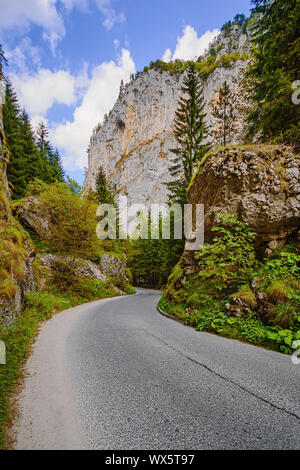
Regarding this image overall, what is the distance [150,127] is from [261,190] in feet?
282

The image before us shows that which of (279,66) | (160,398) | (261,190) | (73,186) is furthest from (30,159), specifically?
(160,398)

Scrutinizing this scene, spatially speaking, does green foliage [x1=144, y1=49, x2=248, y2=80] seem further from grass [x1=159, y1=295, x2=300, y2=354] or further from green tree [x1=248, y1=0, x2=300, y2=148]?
grass [x1=159, y1=295, x2=300, y2=354]

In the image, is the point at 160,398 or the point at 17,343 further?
the point at 17,343

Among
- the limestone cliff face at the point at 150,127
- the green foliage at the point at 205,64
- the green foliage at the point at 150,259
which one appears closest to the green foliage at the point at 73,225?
the green foliage at the point at 150,259

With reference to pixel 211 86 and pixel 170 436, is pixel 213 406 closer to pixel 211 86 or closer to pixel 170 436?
pixel 170 436

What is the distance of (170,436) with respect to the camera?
1.86 m

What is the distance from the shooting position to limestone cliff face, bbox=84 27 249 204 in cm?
7744

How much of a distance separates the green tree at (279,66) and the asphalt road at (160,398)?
8.50 metres

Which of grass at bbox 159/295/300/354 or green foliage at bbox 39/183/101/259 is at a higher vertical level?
green foliage at bbox 39/183/101/259

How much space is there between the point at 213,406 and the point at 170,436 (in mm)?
709

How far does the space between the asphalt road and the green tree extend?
8495 mm

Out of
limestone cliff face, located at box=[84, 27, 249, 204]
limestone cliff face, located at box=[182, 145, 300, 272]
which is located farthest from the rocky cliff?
limestone cliff face, located at box=[84, 27, 249, 204]

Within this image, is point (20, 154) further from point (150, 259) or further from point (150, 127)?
point (150, 127)

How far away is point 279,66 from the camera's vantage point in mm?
8977
